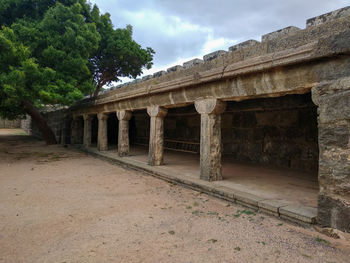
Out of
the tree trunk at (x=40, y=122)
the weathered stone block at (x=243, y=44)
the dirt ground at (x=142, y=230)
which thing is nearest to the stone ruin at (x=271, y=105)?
the weathered stone block at (x=243, y=44)

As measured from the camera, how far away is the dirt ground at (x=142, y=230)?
211 centimetres

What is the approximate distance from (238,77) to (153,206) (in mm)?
2401

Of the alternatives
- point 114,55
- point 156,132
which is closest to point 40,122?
point 114,55

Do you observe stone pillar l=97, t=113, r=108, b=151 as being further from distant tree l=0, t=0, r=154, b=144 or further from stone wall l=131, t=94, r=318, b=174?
stone wall l=131, t=94, r=318, b=174

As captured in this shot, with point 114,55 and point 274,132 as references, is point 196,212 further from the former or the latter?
point 114,55

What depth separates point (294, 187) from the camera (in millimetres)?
3922

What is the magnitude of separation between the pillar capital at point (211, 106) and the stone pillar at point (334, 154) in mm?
1755

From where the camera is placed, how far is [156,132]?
5.79 m

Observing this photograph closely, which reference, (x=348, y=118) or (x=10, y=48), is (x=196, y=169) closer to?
(x=348, y=118)

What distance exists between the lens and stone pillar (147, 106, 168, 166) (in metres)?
5.71

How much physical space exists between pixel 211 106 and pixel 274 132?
2.56 meters

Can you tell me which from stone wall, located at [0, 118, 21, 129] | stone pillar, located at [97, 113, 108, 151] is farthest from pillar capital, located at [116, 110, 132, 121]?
stone wall, located at [0, 118, 21, 129]

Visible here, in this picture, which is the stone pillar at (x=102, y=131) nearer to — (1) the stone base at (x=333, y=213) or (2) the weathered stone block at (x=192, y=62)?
(2) the weathered stone block at (x=192, y=62)

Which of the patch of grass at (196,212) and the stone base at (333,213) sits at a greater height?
the stone base at (333,213)
